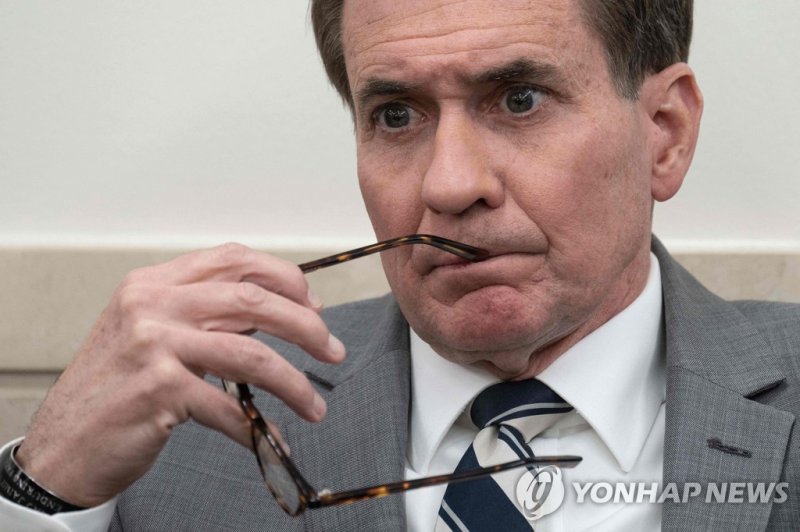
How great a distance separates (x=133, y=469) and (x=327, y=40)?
0.91m

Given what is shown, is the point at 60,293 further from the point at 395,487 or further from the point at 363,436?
the point at 395,487

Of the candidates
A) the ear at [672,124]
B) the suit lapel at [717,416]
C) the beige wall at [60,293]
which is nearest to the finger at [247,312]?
the suit lapel at [717,416]

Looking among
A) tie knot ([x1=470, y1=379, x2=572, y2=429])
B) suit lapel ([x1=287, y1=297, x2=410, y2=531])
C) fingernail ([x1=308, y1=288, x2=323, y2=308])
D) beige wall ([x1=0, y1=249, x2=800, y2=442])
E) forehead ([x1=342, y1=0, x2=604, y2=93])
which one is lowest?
beige wall ([x1=0, y1=249, x2=800, y2=442])

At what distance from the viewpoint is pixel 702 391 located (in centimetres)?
190

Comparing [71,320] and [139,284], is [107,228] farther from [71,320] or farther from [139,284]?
[139,284]

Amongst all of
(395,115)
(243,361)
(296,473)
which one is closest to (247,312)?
(243,361)

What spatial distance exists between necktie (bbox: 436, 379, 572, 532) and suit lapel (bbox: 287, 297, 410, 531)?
0.12m

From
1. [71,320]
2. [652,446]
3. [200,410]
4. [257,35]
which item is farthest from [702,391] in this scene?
[71,320]

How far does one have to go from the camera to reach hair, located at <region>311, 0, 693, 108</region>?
188cm

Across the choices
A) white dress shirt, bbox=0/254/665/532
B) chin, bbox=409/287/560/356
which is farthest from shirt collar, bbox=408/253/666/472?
chin, bbox=409/287/560/356

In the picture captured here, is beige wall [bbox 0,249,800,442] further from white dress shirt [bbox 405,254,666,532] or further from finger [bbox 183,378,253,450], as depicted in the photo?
finger [bbox 183,378,253,450]

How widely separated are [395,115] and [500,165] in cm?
24

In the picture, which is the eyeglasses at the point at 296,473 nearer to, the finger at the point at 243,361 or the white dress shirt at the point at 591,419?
the finger at the point at 243,361

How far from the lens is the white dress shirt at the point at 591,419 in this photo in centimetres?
188
